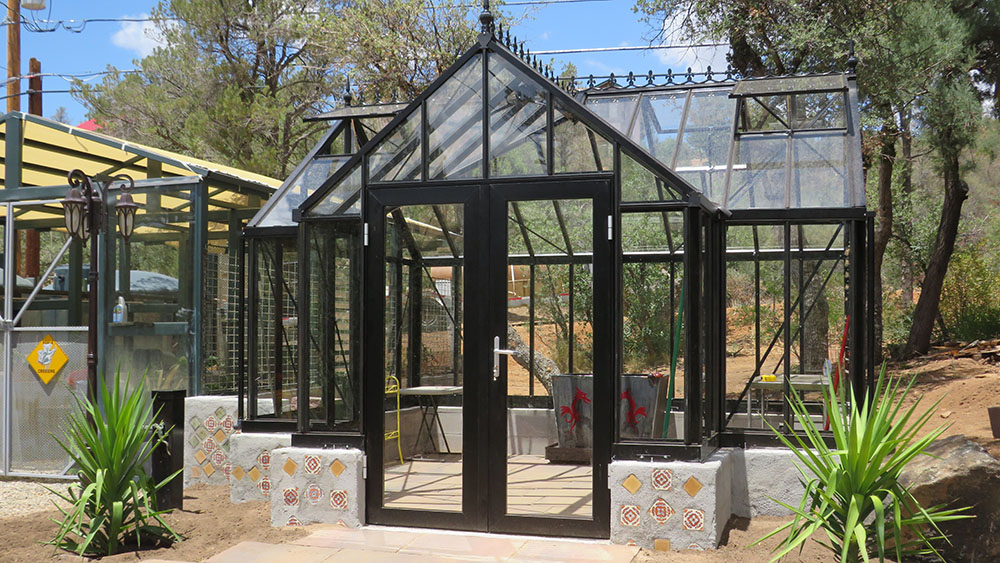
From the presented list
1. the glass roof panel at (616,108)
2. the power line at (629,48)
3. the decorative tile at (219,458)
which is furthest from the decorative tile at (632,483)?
the power line at (629,48)

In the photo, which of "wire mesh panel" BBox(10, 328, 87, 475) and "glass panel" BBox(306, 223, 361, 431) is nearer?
"glass panel" BBox(306, 223, 361, 431)

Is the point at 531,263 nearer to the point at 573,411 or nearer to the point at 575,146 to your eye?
the point at 573,411

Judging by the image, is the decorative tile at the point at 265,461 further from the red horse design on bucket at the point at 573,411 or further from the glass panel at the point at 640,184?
the glass panel at the point at 640,184

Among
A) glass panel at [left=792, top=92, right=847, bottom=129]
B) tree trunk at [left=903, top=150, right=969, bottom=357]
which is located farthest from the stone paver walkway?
tree trunk at [left=903, top=150, right=969, bottom=357]

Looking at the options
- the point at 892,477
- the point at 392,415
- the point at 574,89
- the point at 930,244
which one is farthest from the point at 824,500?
the point at 930,244

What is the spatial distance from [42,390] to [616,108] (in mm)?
6099

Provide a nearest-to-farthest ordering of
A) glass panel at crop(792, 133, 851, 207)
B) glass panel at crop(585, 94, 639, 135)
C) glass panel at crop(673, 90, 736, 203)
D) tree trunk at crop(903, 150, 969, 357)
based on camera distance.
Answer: glass panel at crop(792, 133, 851, 207) < glass panel at crop(673, 90, 736, 203) < glass panel at crop(585, 94, 639, 135) < tree trunk at crop(903, 150, 969, 357)

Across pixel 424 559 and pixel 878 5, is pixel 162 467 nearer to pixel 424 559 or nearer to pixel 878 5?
pixel 424 559

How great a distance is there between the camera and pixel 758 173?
6523mm

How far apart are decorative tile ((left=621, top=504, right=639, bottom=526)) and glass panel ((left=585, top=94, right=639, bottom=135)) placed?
11.1ft

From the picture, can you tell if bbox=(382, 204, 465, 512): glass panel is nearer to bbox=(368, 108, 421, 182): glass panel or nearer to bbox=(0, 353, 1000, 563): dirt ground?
bbox=(368, 108, 421, 182): glass panel

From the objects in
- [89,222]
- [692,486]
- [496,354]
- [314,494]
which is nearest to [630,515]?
[692,486]

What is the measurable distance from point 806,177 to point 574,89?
9.15 feet

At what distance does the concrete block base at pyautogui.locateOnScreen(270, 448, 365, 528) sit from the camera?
19.8 ft
